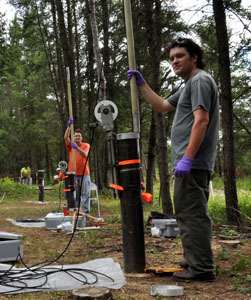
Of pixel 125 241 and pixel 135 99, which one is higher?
pixel 135 99

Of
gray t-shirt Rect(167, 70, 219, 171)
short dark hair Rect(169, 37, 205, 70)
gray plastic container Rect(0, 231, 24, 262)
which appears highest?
short dark hair Rect(169, 37, 205, 70)

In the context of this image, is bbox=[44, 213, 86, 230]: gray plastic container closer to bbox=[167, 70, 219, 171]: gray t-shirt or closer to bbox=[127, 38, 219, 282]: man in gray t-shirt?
bbox=[127, 38, 219, 282]: man in gray t-shirt

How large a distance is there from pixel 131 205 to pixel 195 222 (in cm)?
70

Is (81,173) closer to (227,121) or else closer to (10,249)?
(227,121)

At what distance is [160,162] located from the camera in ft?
26.5

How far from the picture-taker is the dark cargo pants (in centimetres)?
325

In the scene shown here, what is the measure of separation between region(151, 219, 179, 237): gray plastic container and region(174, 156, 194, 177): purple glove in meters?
2.69

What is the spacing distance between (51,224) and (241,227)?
3.54 m

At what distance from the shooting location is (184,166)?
3.16 meters

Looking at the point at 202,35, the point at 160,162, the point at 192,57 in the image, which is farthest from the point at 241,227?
the point at 202,35

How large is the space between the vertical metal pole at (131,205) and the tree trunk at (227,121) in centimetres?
332

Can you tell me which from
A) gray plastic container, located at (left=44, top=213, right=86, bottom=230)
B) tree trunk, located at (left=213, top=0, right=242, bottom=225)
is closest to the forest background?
tree trunk, located at (left=213, top=0, right=242, bottom=225)

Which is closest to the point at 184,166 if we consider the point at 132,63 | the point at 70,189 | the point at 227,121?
the point at 132,63

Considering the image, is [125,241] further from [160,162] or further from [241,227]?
[160,162]
